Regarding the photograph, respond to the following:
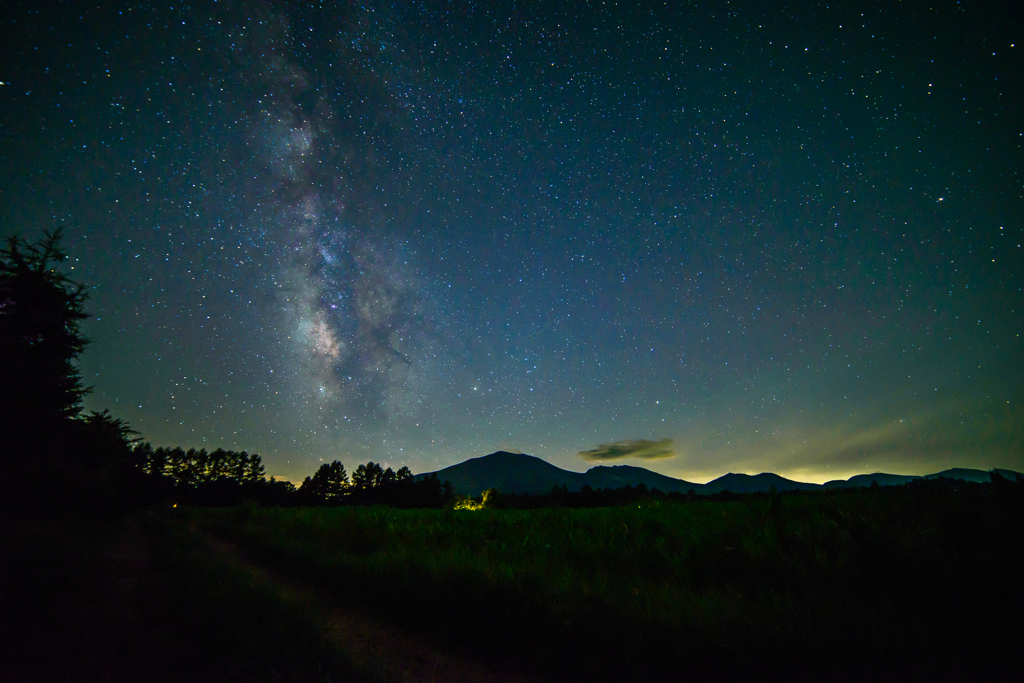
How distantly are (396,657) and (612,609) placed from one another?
6.47 ft

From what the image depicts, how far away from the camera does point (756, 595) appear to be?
8.52 ft

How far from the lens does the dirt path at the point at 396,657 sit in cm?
269

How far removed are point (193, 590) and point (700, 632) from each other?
200 inches

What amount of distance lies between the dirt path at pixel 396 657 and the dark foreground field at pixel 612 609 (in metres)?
0.02

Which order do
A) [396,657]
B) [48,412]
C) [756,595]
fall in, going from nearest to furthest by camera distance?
[756,595], [396,657], [48,412]

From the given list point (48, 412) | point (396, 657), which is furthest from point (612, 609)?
point (48, 412)

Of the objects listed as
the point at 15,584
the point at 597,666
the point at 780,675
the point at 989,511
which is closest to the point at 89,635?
the point at 15,584

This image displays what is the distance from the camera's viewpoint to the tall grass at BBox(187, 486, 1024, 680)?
1742 millimetres

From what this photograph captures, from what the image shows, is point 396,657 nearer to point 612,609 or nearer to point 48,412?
point 612,609

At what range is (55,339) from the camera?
500 inches

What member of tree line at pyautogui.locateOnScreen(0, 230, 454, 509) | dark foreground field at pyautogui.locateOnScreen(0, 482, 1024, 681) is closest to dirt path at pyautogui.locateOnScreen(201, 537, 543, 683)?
dark foreground field at pyautogui.locateOnScreen(0, 482, 1024, 681)

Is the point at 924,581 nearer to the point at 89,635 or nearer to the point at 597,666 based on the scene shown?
the point at 597,666

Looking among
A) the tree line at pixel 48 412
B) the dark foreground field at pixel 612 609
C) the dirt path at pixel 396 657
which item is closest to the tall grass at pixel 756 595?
the dark foreground field at pixel 612 609

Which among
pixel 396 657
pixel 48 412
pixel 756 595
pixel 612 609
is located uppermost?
pixel 48 412
